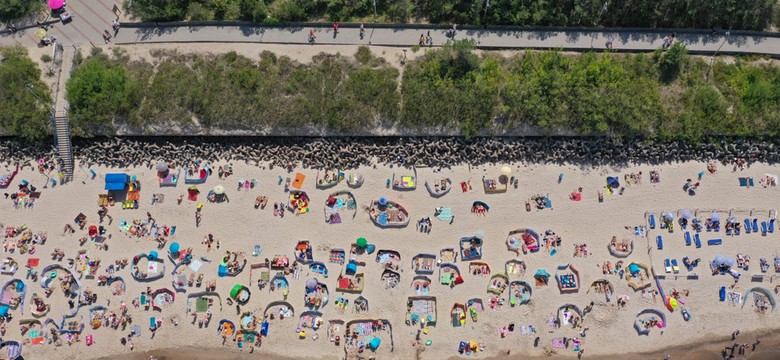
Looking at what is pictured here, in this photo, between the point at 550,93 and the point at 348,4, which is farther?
the point at 348,4

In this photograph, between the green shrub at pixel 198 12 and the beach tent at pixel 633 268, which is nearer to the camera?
the beach tent at pixel 633 268

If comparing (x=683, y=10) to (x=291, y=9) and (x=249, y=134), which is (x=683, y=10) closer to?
(x=291, y=9)

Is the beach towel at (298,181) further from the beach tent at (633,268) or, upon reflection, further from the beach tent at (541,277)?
the beach tent at (633,268)

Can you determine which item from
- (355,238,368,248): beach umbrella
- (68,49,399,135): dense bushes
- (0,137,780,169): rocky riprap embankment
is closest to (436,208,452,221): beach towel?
(0,137,780,169): rocky riprap embankment

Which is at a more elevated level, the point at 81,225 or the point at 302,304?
the point at 81,225

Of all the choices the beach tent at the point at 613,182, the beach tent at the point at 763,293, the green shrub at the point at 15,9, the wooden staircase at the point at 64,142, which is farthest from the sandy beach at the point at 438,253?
the green shrub at the point at 15,9

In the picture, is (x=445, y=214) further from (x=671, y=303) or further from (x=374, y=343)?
(x=671, y=303)

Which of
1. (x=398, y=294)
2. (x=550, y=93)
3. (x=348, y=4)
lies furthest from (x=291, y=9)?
(x=398, y=294)
